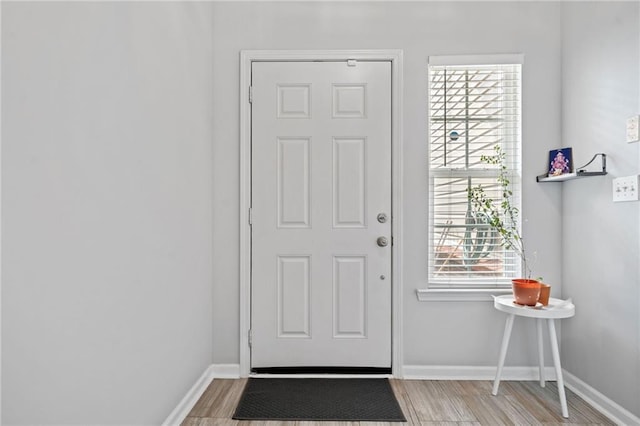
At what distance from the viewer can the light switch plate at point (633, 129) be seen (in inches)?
76.2

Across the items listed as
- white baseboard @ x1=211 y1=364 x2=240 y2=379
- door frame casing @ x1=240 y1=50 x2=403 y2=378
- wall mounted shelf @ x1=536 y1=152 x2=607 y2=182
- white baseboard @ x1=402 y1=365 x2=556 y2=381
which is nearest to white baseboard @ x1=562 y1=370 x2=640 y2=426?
white baseboard @ x1=402 y1=365 x2=556 y2=381

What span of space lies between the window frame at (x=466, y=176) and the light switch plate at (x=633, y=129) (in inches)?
24.9

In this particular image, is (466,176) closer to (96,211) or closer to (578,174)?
(578,174)

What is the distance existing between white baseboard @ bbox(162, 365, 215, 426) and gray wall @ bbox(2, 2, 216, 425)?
0.05 metres

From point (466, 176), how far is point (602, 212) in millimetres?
764

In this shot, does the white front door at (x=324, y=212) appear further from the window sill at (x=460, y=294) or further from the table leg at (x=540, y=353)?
the table leg at (x=540, y=353)

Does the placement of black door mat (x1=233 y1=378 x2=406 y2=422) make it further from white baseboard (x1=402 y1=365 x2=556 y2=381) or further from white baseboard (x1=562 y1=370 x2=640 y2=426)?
white baseboard (x1=562 y1=370 x2=640 y2=426)

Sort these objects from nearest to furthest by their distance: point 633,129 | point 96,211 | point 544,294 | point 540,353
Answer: point 96,211 → point 633,129 → point 544,294 → point 540,353

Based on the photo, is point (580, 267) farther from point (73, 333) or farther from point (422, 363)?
point (73, 333)

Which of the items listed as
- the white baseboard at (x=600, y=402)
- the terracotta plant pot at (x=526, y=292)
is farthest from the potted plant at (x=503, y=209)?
the white baseboard at (x=600, y=402)

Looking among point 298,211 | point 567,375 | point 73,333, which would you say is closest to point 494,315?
point 567,375

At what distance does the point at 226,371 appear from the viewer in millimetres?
2602

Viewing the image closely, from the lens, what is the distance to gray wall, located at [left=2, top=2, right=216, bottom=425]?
1.03m

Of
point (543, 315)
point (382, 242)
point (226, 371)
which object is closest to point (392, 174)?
point (382, 242)
